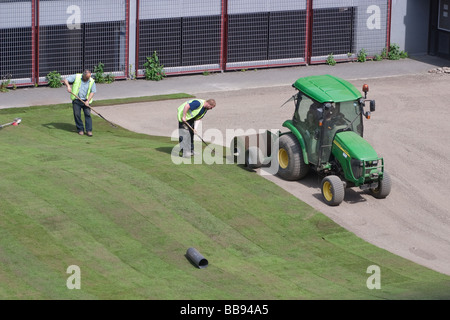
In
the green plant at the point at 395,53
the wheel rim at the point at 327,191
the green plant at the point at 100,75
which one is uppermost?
the green plant at the point at 395,53

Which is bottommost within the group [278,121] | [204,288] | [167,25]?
[204,288]

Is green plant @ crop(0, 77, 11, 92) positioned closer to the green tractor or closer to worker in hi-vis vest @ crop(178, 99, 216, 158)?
worker in hi-vis vest @ crop(178, 99, 216, 158)

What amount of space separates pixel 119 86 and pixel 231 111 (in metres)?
4.77

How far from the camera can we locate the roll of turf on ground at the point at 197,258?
16031 mm

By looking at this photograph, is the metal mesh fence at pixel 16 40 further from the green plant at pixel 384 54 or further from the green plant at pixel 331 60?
the green plant at pixel 384 54

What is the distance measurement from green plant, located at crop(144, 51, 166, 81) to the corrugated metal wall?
215 mm

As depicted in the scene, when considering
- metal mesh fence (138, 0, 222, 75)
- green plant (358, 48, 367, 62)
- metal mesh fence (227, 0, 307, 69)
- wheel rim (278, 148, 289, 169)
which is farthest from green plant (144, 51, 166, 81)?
wheel rim (278, 148, 289, 169)

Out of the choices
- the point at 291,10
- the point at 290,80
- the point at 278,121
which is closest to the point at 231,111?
the point at 278,121

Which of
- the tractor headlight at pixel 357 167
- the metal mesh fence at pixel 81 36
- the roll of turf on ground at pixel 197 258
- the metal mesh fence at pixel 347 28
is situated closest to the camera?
the roll of turf on ground at pixel 197 258

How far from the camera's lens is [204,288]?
1511cm

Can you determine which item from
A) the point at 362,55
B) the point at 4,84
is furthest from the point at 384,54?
the point at 4,84

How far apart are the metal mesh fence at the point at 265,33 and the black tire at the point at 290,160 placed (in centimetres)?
1173
